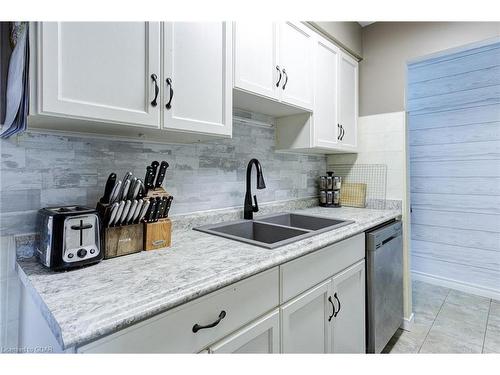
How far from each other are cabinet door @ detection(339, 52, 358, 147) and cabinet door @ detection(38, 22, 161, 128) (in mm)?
1664

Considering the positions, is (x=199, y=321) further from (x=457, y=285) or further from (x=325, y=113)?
(x=457, y=285)

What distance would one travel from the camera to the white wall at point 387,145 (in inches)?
89.1

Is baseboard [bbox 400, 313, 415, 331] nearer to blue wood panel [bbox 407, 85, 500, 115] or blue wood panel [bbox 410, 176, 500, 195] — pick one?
blue wood panel [bbox 410, 176, 500, 195]

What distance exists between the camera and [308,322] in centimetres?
123

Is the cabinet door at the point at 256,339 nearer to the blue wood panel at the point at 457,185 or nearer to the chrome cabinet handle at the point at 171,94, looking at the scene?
the chrome cabinet handle at the point at 171,94

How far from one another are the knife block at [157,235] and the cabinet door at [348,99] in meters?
1.68

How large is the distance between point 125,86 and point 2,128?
460 millimetres

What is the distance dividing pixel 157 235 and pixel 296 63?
4.58 feet

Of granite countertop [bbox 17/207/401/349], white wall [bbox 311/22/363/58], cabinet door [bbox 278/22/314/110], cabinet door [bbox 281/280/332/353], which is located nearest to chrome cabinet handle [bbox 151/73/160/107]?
granite countertop [bbox 17/207/401/349]

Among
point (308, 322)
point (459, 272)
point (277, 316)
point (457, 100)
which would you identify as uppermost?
point (457, 100)

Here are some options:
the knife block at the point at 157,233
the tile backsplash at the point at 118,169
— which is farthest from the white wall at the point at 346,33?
the knife block at the point at 157,233

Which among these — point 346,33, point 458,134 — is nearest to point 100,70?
point 346,33
